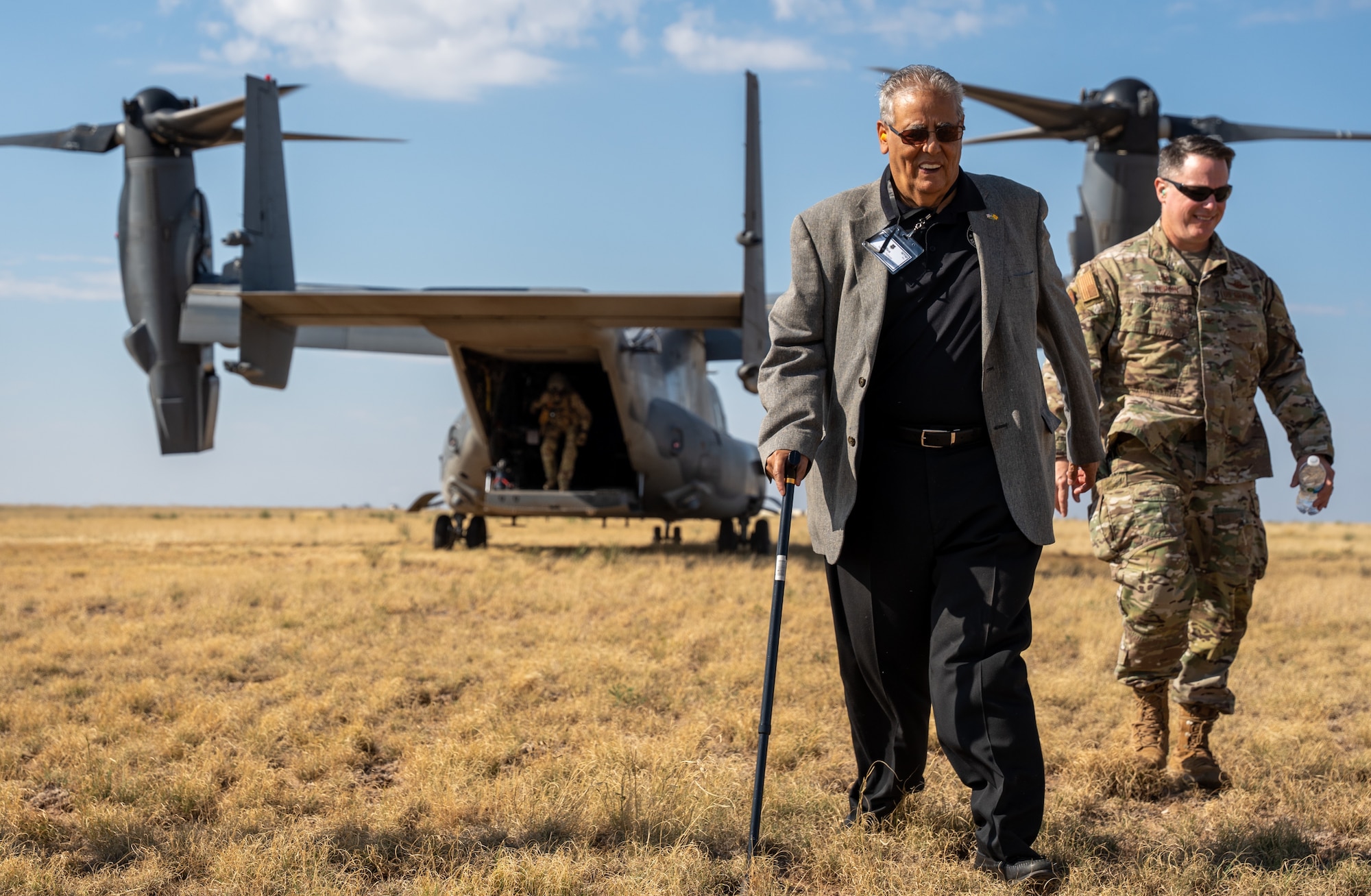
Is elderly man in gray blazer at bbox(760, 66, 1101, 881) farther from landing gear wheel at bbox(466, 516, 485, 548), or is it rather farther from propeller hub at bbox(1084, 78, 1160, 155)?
landing gear wheel at bbox(466, 516, 485, 548)

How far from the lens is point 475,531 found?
610 inches

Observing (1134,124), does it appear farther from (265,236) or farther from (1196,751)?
(1196,751)

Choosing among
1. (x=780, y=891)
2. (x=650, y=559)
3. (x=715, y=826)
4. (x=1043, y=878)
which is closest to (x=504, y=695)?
(x=715, y=826)

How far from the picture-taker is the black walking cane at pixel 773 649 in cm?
327

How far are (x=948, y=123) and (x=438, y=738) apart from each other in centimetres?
333

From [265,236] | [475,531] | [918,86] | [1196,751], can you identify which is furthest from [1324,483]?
[475,531]

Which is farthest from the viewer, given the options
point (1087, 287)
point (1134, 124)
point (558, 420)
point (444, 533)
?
point (444, 533)

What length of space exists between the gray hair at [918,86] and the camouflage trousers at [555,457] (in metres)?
10.9

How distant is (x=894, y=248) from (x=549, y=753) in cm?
253

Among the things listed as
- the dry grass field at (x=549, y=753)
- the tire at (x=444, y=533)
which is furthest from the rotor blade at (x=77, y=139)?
the dry grass field at (x=549, y=753)

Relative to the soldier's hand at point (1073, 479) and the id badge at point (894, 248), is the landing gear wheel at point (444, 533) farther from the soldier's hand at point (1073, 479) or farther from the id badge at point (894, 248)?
the id badge at point (894, 248)

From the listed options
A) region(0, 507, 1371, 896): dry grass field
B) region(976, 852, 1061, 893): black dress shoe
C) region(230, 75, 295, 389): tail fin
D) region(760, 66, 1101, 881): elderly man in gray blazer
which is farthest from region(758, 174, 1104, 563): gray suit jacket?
region(230, 75, 295, 389): tail fin

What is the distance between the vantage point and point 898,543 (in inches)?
132

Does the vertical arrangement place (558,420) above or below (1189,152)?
below
